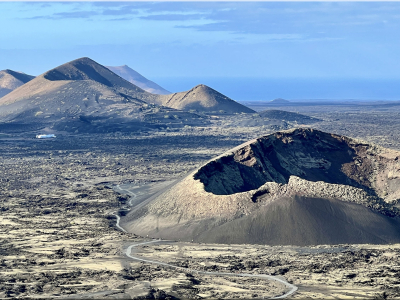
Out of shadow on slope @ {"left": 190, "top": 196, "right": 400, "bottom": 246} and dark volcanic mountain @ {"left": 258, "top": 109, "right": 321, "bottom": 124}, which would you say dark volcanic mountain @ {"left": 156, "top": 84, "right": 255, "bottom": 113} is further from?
shadow on slope @ {"left": 190, "top": 196, "right": 400, "bottom": 246}

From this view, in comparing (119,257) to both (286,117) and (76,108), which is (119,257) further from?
(286,117)

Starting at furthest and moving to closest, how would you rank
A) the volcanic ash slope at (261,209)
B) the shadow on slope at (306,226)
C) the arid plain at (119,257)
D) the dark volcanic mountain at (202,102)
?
the dark volcanic mountain at (202,102) → the volcanic ash slope at (261,209) → the shadow on slope at (306,226) → the arid plain at (119,257)

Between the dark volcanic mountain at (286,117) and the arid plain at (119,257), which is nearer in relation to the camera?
the arid plain at (119,257)

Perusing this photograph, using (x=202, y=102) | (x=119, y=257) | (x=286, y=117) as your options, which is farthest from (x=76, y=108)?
(x=119, y=257)

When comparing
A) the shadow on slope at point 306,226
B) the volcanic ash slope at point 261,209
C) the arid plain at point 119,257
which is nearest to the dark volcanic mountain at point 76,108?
the arid plain at point 119,257

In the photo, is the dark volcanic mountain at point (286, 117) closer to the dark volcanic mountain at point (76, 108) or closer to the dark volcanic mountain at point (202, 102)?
the dark volcanic mountain at point (202, 102)

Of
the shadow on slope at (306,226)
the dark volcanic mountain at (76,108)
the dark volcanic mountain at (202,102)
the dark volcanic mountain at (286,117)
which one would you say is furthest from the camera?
the dark volcanic mountain at (202,102)
